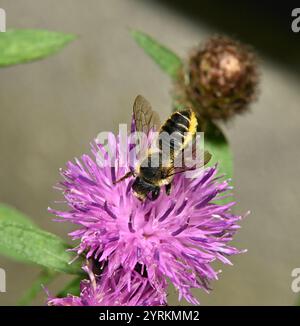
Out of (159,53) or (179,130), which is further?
(159,53)

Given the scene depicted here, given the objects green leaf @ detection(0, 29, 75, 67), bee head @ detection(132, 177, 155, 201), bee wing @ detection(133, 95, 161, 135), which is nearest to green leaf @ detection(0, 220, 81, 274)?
bee head @ detection(132, 177, 155, 201)

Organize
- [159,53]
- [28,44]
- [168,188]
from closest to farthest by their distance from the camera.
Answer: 1. [168,188]
2. [28,44]
3. [159,53]

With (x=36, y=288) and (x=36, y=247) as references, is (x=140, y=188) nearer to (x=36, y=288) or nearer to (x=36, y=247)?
(x=36, y=247)

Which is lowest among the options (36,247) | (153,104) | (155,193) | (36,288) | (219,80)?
(36,288)

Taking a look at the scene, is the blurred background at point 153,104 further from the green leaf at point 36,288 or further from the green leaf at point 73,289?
Answer: the green leaf at point 73,289

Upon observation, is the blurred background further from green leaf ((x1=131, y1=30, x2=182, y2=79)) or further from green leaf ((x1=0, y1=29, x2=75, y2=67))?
green leaf ((x1=0, y1=29, x2=75, y2=67))

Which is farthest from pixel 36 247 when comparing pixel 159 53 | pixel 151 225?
pixel 159 53
